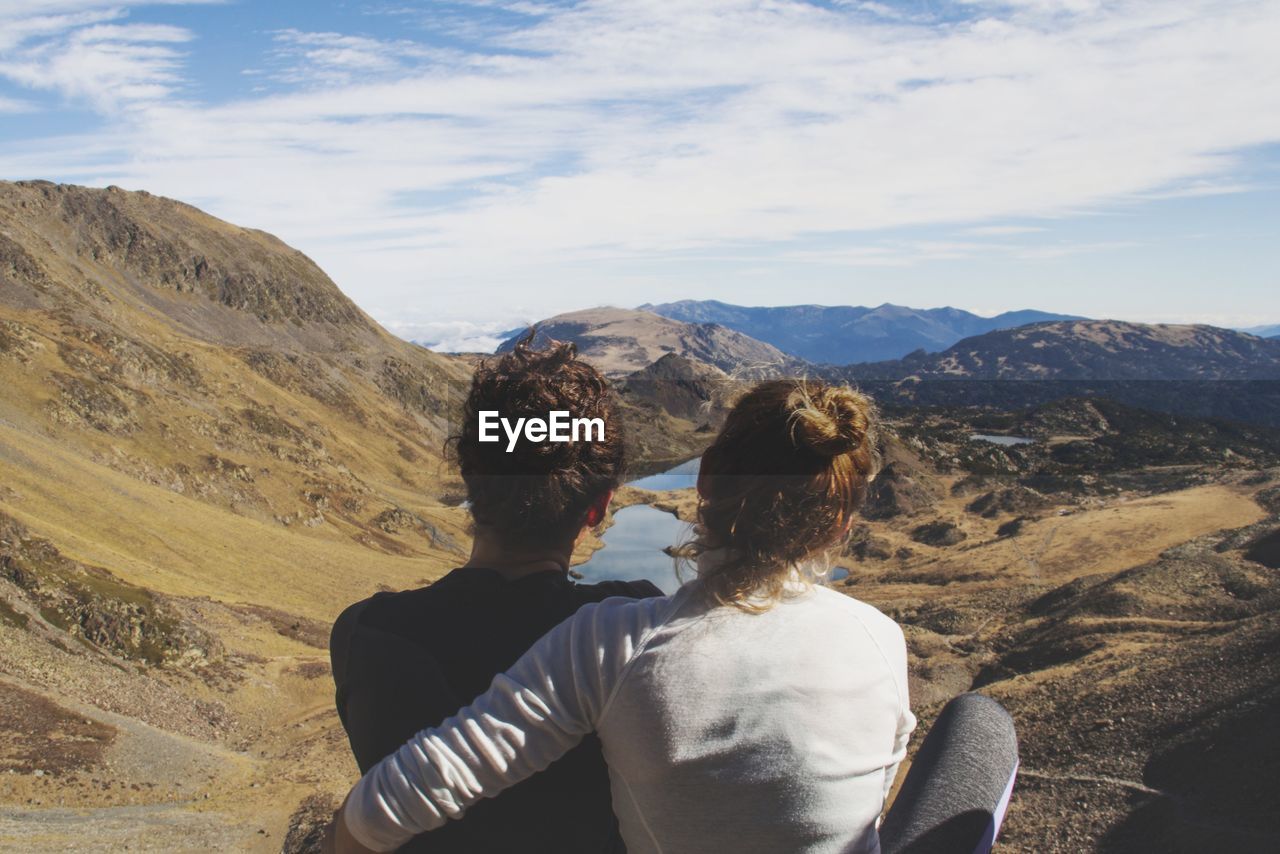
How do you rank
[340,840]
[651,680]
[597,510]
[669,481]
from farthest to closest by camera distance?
[669,481], [597,510], [340,840], [651,680]

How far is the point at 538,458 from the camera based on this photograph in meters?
3.46

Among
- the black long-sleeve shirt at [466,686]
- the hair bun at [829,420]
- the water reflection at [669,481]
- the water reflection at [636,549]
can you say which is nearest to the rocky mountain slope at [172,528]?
the black long-sleeve shirt at [466,686]

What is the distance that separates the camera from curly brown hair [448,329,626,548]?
345 centimetres

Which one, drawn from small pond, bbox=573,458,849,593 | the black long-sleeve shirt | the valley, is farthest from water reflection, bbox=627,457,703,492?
the black long-sleeve shirt

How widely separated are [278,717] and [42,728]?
11995 millimetres

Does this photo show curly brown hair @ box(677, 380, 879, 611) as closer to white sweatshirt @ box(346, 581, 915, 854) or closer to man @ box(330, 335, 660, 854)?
white sweatshirt @ box(346, 581, 915, 854)

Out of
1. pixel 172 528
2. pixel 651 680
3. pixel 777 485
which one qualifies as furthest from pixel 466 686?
pixel 172 528

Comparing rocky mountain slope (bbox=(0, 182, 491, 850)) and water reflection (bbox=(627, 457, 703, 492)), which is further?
water reflection (bbox=(627, 457, 703, 492))

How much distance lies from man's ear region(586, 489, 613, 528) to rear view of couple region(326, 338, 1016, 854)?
1 cm

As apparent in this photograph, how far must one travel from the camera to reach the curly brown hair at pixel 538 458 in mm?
3445

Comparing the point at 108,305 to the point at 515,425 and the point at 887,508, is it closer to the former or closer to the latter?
the point at 887,508

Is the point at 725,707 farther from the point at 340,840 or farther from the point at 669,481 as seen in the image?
the point at 669,481

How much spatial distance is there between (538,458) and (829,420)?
1098mm

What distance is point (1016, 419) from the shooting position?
14638cm
